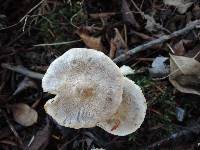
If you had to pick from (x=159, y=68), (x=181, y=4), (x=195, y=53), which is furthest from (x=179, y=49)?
(x=181, y=4)

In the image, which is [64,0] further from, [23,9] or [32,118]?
[32,118]

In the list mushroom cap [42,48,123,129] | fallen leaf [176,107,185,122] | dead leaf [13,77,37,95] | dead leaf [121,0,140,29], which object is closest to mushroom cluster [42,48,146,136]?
mushroom cap [42,48,123,129]

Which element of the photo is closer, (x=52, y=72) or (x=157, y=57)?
(x=52, y=72)

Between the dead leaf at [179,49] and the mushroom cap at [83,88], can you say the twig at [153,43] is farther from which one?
the mushroom cap at [83,88]

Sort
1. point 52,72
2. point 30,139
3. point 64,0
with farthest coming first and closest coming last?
1. point 64,0
2. point 30,139
3. point 52,72

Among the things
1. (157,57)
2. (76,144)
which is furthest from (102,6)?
(76,144)

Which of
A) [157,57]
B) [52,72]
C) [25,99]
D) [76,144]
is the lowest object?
[76,144]

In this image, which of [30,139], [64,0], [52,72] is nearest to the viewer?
[52,72]

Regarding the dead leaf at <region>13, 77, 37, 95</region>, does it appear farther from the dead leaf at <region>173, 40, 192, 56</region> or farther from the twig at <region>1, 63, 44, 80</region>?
the dead leaf at <region>173, 40, 192, 56</region>
